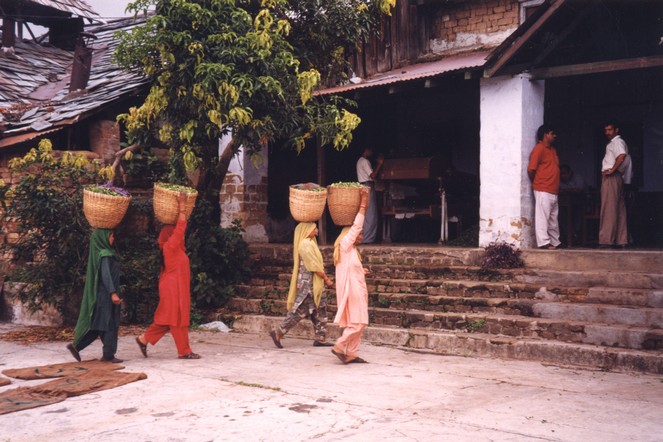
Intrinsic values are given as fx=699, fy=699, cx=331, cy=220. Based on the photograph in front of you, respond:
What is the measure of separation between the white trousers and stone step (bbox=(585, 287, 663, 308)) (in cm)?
172

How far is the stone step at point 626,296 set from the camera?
763 cm

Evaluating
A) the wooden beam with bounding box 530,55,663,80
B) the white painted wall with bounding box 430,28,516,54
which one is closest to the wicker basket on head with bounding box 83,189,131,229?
the wooden beam with bounding box 530,55,663,80

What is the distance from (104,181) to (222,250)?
79.6 inches

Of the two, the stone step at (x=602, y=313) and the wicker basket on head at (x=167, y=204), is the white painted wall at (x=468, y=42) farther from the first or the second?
the wicker basket on head at (x=167, y=204)

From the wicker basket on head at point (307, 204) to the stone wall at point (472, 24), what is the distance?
6.42m

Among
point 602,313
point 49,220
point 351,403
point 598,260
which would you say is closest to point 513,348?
point 602,313

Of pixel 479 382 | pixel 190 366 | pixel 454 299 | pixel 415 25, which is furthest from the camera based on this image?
pixel 415 25

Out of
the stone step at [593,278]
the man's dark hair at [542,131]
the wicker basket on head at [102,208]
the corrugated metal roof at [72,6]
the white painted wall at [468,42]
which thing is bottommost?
the stone step at [593,278]

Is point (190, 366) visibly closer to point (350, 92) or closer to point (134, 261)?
point (134, 261)

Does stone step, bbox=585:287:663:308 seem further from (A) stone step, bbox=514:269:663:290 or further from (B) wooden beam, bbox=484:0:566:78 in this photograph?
(B) wooden beam, bbox=484:0:566:78

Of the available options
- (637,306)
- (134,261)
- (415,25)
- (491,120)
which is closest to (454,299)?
(637,306)

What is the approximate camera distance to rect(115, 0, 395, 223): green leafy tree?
27.4 feet

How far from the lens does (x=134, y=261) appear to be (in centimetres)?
1047

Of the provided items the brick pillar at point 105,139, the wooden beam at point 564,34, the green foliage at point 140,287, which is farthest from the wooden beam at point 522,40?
the brick pillar at point 105,139
